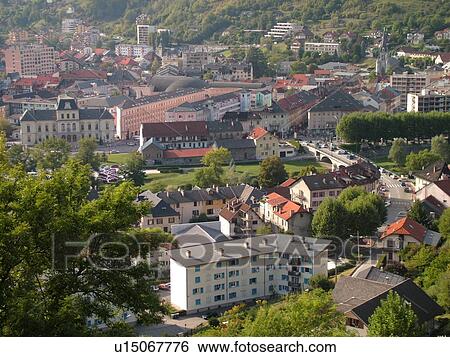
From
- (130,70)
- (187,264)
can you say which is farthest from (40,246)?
(130,70)

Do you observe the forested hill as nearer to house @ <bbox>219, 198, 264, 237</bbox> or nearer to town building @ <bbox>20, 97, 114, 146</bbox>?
town building @ <bbox>20, 97, 114, 146</bbox>

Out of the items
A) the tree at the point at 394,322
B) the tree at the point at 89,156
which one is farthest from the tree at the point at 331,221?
the tree at the point at 89,156

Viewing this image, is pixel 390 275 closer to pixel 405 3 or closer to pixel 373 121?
pixel 373 121

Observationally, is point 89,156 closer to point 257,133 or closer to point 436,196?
point 257,133

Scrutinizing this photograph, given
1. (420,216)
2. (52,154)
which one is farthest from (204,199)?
(52,154)

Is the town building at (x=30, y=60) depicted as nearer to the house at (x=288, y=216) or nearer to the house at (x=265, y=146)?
the house at (x=265, y=146)
